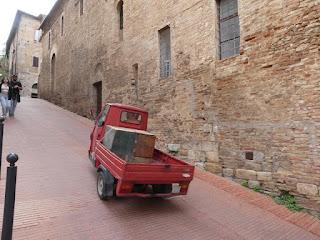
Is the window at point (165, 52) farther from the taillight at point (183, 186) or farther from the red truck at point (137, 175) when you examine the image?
the taillight at point (183, 186)

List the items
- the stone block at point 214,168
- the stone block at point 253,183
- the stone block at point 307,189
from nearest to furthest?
the stone block at point 307,189 → the stone block at point 253,183 → the stone block at point 214,168

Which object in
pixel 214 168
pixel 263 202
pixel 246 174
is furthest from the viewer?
pixel 214 168

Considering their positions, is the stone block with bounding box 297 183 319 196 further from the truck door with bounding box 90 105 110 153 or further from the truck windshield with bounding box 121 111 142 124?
the truck door with bounding box 90 105 110 153

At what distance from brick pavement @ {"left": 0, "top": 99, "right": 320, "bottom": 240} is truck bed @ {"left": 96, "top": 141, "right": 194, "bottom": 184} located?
1.89 feet

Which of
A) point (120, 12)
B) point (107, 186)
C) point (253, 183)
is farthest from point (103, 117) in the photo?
point (120, 12)

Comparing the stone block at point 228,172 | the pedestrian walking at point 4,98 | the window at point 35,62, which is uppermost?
the window at point 35,62

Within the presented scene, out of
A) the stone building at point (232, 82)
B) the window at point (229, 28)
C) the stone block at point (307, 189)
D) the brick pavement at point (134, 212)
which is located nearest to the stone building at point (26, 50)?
the stone building at point (232, 82)

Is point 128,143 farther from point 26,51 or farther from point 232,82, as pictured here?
point 26,51

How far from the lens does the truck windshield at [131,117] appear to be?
6598mm

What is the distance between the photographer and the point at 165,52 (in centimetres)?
1001

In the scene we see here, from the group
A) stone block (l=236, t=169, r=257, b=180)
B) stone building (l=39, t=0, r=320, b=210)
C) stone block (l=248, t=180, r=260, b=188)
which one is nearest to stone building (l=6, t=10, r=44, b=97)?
stone building (l=39, t=0, r=320, b=210)

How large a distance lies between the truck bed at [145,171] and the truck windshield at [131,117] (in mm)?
1435

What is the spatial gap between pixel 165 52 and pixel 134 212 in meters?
6.51

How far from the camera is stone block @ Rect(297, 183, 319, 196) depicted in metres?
5.34
